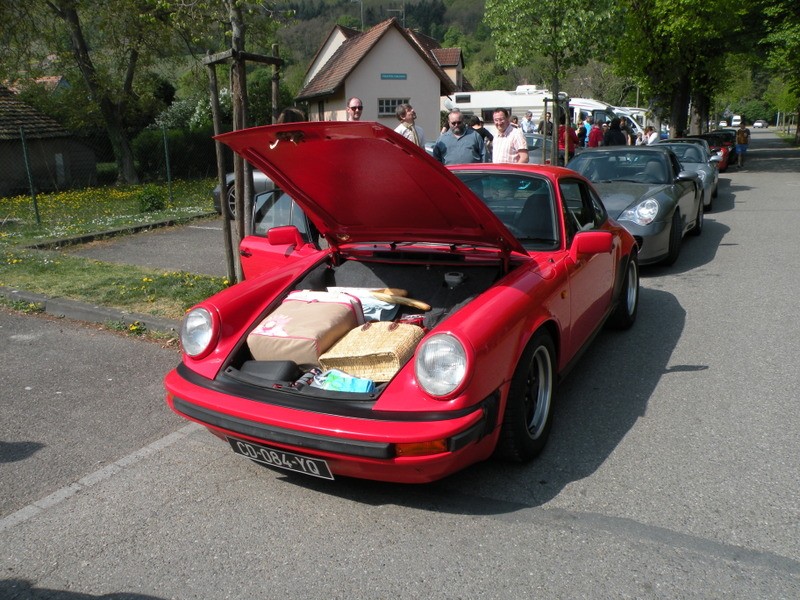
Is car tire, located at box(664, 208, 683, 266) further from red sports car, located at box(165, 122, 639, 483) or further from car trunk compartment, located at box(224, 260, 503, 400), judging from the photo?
car trunk compartment, located at box(224, 260, 503, 400)

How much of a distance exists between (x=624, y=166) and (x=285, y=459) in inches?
303

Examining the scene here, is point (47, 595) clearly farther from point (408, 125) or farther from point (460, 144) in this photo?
point (460, 144)

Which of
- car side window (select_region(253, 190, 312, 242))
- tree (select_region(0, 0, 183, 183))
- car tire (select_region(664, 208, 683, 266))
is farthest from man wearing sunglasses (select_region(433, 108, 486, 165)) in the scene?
tree (select_region(0, 0, 183, 183))

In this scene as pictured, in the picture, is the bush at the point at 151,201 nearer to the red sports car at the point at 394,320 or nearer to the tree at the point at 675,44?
the red sports car at the point at 394,320

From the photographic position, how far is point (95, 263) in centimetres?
888

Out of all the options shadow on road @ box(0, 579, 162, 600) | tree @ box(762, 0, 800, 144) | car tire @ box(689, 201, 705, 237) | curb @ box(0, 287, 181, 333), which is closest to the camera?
shadow on road @ box(0, 579, 162, 600)

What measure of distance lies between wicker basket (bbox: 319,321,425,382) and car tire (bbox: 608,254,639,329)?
262 cm

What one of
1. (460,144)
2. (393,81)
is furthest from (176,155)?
(460,144)

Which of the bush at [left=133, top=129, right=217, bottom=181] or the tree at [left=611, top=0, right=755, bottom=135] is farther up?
the tree at [left=611, top=0, right=755, bottom=135]

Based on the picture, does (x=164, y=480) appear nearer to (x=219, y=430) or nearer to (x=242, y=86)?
(x=219, y=430)

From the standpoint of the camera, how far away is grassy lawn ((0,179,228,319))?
6926 millimetres

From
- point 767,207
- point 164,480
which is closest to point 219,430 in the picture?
point 164,480

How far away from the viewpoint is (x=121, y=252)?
409 inches

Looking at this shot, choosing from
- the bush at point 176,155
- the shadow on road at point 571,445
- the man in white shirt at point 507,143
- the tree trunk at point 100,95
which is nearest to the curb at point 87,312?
the shadow on road at point 571,445
